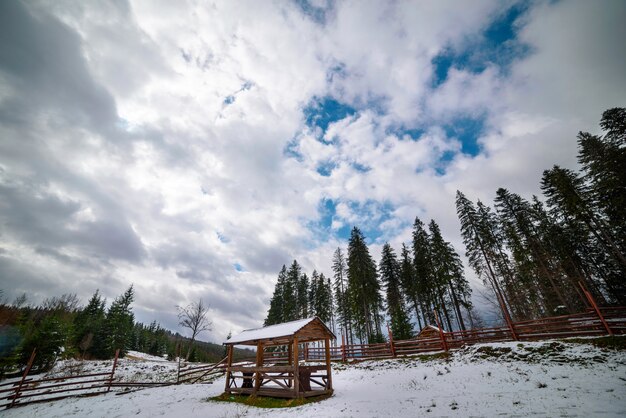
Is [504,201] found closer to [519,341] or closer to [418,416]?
[519,341]

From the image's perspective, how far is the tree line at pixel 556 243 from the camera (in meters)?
23.0

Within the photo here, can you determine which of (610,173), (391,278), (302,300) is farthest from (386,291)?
(610,173)

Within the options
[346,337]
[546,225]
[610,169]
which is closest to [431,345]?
[610,169]

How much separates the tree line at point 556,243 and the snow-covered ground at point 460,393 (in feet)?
49.0

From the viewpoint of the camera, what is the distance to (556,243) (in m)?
28.1

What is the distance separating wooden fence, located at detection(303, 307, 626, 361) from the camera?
13383mm

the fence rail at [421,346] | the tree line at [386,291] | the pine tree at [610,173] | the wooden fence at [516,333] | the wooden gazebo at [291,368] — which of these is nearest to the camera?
the wooden gazebo at [291,368]

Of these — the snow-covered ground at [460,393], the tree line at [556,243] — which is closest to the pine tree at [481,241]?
the tree line at [556,243]

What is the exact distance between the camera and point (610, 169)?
20078 millimetres

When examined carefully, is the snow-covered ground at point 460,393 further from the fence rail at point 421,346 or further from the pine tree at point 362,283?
the pine tree at point 362,283

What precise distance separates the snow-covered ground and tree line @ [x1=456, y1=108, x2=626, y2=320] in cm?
1494

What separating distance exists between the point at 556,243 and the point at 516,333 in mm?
19888

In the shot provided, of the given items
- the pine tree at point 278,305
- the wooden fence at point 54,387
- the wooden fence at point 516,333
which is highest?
the pine tree at point 278,305

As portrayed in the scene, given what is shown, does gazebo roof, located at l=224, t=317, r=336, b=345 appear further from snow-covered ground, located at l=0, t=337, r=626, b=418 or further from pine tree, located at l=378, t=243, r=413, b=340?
pine tree, located at l=378, t=243, r=413, b=340
